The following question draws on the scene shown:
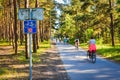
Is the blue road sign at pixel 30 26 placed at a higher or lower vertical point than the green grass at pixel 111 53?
higher

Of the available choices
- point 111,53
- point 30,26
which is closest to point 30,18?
point 30,26

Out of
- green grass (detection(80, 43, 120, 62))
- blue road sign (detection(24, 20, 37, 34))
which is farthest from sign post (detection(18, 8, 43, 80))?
green grass (detection(80, 43, 120, 62))

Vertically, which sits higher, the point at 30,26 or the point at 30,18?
the point at 30,18

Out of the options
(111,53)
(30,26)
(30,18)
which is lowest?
(111,53)

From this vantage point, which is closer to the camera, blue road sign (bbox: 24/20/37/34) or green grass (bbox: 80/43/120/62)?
blue road sign (bbox: 24/20/37/34)

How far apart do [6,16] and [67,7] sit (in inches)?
944

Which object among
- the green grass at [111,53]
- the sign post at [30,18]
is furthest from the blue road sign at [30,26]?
the green grass at [111,53]

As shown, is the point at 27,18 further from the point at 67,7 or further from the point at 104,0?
the point at 67,7

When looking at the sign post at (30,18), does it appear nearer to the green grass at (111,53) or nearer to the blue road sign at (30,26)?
the blue road sign at (30,26)

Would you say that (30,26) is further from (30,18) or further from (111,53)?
(111,53)

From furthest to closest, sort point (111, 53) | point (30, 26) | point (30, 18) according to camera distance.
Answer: point (111, 53)
point (30, 18)
point (30, 26)

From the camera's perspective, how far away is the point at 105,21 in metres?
59.1

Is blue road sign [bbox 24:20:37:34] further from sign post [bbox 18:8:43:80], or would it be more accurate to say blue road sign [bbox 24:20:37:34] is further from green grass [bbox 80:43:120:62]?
green grass [bbox 80:43:120:62]

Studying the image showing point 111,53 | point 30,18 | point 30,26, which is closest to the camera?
point 30,26
